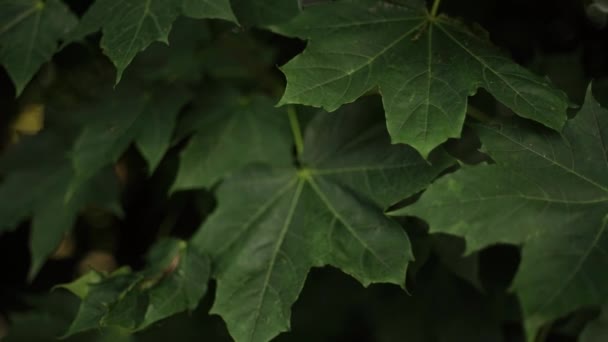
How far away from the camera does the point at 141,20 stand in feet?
4.48

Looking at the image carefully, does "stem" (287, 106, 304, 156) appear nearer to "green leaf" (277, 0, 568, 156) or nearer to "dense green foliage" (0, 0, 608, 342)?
"dense green foliage" (0, 0, 608, 342)

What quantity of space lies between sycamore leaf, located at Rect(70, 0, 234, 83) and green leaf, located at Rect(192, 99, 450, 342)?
1.33 feet

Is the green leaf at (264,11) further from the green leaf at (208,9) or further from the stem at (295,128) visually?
the stem at (295,128)

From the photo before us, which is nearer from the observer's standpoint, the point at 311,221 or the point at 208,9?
the point at 208,9

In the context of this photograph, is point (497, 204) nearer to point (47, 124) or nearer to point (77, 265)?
point (47, 124)

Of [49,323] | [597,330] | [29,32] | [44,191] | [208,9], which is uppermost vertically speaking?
[208,9]

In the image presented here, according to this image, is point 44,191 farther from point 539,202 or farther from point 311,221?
point 539,202

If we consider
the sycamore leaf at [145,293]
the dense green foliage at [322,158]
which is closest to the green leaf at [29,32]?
the dense green foliage at [322,158]

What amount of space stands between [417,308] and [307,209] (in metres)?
0.74

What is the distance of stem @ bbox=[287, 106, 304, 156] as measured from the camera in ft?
5.62

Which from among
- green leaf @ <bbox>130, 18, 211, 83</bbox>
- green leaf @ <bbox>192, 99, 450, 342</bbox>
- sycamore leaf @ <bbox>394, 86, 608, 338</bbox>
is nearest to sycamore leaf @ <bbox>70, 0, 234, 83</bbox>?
green leaf @ <bbox>130, 18, 211, 83</bbox>

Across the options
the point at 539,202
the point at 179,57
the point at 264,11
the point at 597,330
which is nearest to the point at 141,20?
the point at 264,11

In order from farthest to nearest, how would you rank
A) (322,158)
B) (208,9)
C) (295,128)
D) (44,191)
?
(44,191) < (295,128) < (322,158) < (208,9)

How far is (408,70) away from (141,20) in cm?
50
